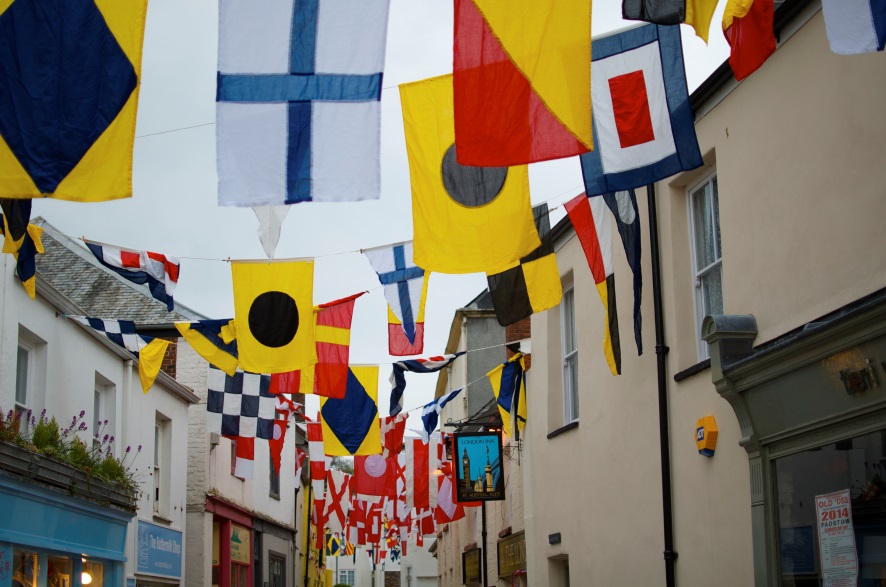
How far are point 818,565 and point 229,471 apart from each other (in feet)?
59.8

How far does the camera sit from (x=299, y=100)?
7043 mm

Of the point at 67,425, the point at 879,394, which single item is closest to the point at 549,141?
the point at 879,394

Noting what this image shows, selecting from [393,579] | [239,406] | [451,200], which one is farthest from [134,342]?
[393,579]

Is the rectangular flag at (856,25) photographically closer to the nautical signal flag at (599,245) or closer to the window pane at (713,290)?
the window pane at (713,290)

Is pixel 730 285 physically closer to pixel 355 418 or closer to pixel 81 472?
pixel 355 418

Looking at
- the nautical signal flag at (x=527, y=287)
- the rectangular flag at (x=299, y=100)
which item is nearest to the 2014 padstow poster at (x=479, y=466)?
the nautical signal flag at (x=527, y=287)

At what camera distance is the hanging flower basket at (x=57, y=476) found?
454 inches

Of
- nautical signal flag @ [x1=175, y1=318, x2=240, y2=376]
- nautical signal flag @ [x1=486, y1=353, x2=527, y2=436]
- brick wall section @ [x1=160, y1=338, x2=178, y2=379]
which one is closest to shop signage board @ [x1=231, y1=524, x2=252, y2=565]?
brick wall section @ [x1=160, y1=338, x2=178, y2=379]

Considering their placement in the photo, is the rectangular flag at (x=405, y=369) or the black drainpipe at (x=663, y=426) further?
the rectangular flag at (x=405, y=369)

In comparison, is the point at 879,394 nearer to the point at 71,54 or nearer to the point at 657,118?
the point at 657,118

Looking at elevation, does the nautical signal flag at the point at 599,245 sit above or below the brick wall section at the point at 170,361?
below

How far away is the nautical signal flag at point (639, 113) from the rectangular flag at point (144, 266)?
683 centimetres

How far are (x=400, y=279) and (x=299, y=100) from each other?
4988mm

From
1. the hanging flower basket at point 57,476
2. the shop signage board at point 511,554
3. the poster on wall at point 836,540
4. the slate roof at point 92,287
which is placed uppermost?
the slate roof at point 92,287
